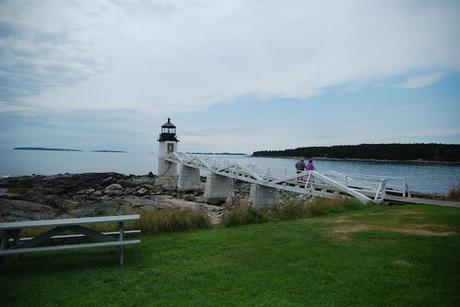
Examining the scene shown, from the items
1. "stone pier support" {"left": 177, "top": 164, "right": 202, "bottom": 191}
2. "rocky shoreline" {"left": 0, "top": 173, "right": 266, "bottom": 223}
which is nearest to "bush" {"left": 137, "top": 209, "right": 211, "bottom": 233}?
"rocky shoreline" {"left": 0, "top": 173, "right": 266, "bottom": 223}

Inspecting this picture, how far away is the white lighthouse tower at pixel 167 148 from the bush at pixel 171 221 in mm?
30557

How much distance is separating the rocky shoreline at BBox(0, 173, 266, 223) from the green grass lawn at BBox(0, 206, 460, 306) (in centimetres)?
818

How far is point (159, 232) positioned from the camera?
27.2 ft

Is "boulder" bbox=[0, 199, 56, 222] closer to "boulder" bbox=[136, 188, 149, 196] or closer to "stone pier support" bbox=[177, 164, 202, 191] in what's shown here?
"boulder" bbox=[136, 188, 149, 196]

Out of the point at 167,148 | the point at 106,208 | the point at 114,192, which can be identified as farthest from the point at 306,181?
Result: the point at 167,148

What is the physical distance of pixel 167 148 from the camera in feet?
130

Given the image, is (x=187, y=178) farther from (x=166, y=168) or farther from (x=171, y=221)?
(x=171, y=221)

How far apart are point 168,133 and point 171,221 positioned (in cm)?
3248

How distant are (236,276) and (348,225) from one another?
3848 mm

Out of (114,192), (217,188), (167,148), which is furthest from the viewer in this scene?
(167,148)

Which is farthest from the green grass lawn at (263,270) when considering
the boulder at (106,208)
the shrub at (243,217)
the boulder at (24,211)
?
the boulder at (24,211)

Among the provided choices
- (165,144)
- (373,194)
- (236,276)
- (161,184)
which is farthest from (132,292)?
(165,144)

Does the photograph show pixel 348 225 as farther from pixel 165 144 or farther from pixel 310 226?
pixel 165 144

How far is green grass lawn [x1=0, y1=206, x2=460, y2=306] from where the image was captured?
4.27 metres
